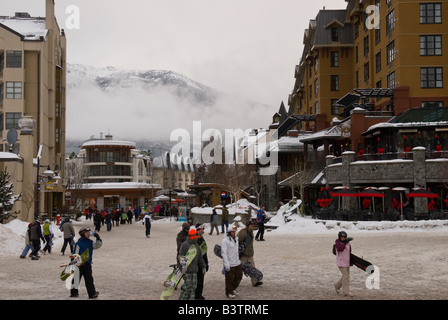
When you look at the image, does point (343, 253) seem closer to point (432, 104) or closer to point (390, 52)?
point (432, 104)

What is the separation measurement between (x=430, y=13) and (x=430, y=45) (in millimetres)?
2439

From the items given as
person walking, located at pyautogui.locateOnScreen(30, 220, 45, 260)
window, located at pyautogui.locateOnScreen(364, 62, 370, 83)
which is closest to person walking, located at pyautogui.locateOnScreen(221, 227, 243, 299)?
person walking, located at pyautogui.locateOnScreen(30, 220, 45, 260)

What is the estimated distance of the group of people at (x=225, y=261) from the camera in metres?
10.9

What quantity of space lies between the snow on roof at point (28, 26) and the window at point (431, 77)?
3307 cm

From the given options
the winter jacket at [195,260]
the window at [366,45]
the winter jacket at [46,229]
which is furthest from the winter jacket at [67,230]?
the window at [366,45]

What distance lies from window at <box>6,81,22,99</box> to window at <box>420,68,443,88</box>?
34098mm

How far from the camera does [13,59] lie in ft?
163

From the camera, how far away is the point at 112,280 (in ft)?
47.5

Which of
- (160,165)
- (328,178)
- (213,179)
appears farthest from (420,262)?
(160,165)

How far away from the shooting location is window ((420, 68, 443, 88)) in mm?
43000

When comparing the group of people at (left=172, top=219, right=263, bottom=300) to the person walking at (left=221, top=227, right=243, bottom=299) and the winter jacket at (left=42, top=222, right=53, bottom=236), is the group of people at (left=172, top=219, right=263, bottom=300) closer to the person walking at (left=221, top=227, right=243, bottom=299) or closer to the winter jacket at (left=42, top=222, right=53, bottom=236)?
the person walking at (left=221, top=227, right=243, bottom=299)

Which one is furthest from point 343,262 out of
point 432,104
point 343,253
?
point 432,104

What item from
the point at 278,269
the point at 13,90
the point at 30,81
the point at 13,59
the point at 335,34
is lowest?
the point at 278,269
